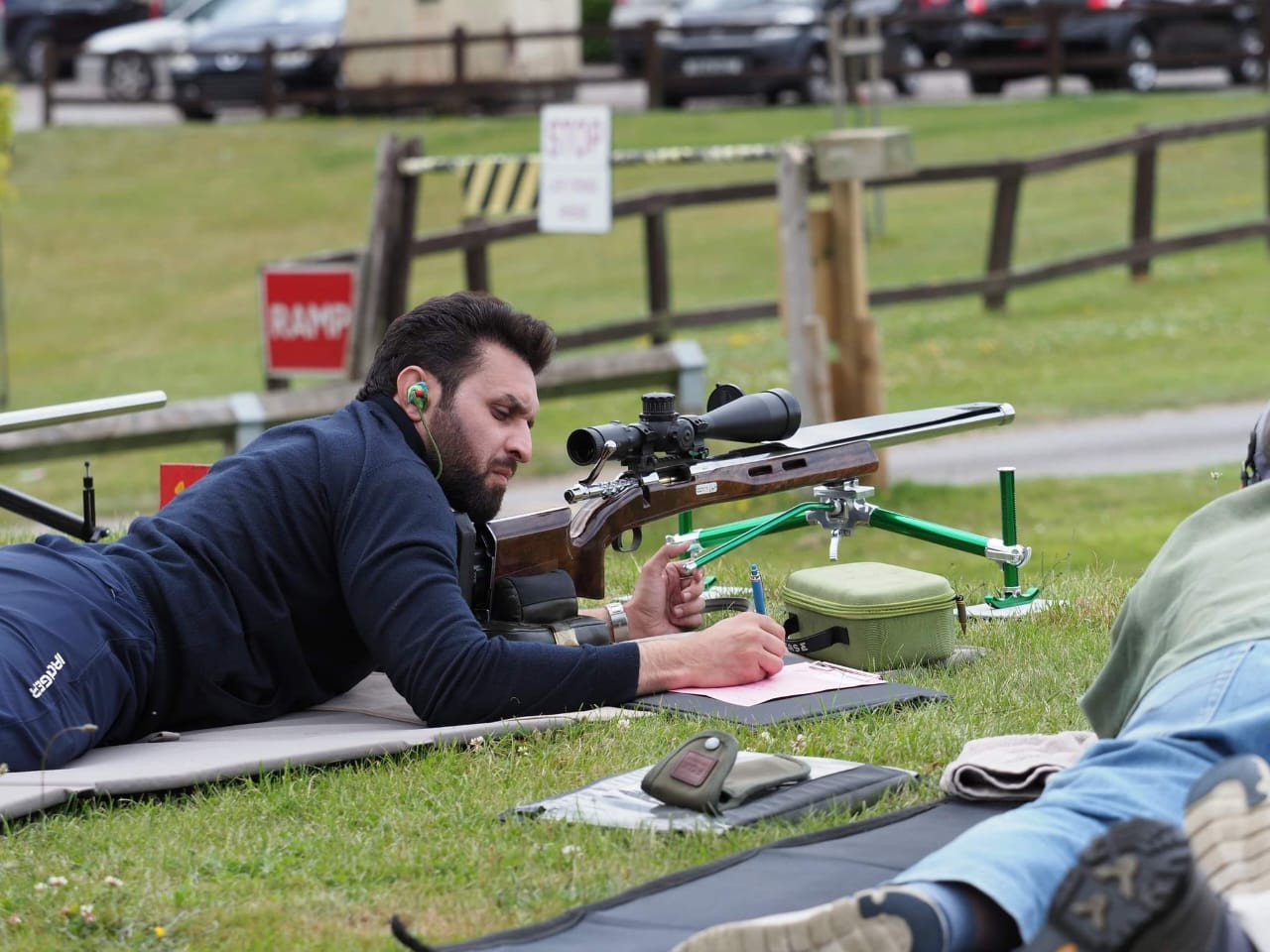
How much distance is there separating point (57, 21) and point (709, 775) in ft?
100

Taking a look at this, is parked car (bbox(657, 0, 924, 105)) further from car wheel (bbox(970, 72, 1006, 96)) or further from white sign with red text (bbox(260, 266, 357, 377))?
white sign with red text (bbox(260, 266, 357, 377))

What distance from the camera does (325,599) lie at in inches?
175

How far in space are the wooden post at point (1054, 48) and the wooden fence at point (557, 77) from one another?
0.04ft

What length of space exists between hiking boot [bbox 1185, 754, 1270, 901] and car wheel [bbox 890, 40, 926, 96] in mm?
23985

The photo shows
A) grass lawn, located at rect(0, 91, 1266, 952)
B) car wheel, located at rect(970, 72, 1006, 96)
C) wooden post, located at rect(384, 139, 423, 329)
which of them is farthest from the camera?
car wheel, located at rect(970, 72, 1006, 96)

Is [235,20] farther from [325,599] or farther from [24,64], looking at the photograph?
[325,599]

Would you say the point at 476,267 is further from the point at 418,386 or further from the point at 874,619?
the point at 418,386

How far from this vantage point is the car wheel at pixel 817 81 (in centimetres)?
2606

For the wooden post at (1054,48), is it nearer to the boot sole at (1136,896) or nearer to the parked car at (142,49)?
the parked car at (142,49)

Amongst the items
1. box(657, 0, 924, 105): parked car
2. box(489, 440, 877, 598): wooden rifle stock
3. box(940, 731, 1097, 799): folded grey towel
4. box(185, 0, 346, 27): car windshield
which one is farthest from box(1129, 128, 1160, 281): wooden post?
box(185, 0, 346, 27): car windshield

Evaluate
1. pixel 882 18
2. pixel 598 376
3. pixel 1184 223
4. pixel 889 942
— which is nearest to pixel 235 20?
pixel 882 18

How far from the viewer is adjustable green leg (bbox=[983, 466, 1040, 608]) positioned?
5488 mm

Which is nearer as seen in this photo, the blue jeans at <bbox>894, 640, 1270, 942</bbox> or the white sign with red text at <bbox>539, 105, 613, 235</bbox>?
the blue jeans at <bbox>894, 640, 1270, 942</bbox>

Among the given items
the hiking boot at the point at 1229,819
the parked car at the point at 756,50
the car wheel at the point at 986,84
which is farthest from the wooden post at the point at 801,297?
the car wheel at the point at 986,84
